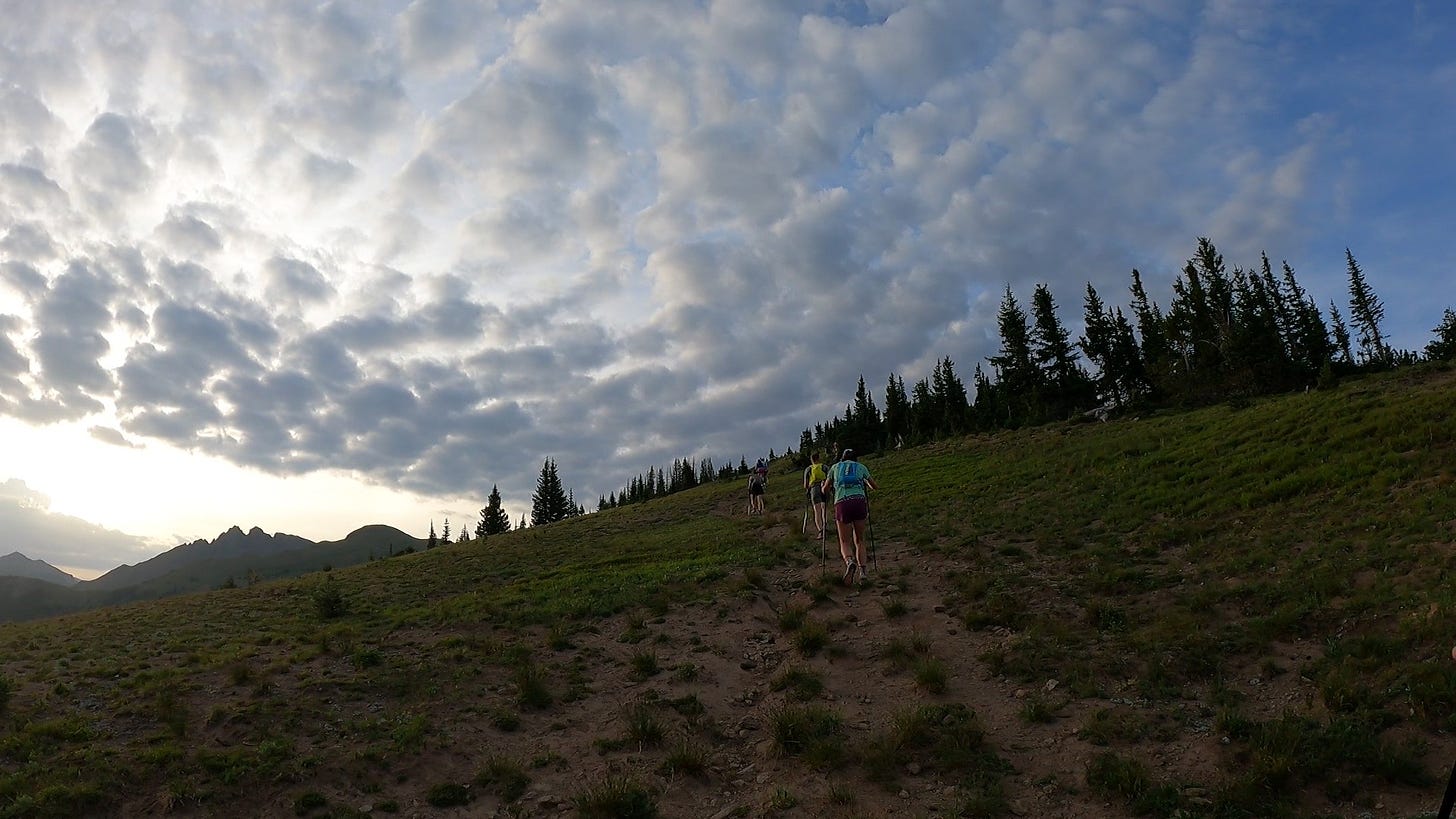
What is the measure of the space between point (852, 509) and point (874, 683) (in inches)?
196

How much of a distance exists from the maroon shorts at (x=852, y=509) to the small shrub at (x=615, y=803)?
8.28 m

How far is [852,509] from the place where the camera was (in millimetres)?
15039

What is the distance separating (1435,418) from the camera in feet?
65.1

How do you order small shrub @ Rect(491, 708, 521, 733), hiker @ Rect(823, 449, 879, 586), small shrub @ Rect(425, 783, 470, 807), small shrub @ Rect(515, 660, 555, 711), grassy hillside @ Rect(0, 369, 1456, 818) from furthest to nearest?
hiker @ Rect(823, 449, 879, 586), small shrub @ Rect(515, 660, 555, 711), small shrub @ Rect(491, 708, 521, 733), small shrub @ Rect(425, 783, 470, 807), grassy hillside @ Rect(0, 369, 1456, 818)

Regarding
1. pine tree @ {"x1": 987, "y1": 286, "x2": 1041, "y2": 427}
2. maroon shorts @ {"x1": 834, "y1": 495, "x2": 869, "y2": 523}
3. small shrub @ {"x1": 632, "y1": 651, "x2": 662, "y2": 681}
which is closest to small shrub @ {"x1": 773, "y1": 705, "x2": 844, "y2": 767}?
small shrub @ {"x1": 632, "y1": 651, "x2": 662, "y2": 681}

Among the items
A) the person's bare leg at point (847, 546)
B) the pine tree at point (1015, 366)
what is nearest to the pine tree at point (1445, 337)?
the pine tree at point (1015, 366)

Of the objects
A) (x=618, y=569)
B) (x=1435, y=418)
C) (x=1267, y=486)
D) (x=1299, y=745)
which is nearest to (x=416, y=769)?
(x=1299, y=745)

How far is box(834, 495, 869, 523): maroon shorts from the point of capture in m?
14.9

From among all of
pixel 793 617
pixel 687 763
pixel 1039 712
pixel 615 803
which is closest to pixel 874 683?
pixel 1039 712

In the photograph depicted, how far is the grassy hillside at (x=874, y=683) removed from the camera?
747cm

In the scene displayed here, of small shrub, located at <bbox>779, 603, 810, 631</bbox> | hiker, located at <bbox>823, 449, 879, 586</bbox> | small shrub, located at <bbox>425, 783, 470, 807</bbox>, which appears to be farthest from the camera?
hiker, located at <bbox>823, 449, 879, 586</bbox>

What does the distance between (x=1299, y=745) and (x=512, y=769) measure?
8.67 m

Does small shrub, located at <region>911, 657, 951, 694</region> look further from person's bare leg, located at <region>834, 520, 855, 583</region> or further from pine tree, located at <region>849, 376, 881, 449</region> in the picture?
pine tree, located at <region>849, 376, 881, 449</region>

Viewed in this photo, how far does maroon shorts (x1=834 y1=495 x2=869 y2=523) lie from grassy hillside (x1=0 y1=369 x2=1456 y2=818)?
168 centimetres
